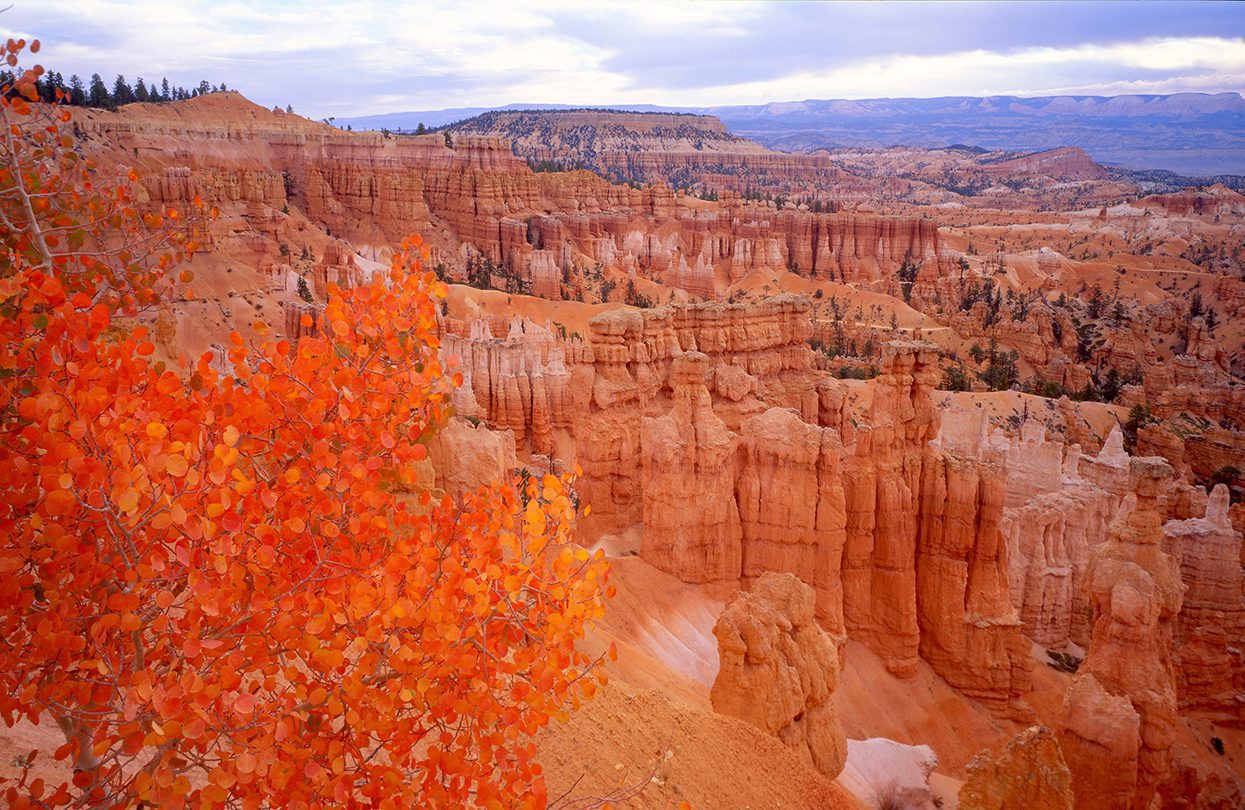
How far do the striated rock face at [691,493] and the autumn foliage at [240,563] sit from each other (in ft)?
44.9

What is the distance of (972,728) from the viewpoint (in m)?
18.2

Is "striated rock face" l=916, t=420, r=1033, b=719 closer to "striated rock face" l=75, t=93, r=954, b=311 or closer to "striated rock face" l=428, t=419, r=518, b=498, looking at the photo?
"striated rock face" l=428, t=419, r=518, b=498

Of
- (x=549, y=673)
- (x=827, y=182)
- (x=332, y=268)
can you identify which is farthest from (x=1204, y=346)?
(x=827, y=182)

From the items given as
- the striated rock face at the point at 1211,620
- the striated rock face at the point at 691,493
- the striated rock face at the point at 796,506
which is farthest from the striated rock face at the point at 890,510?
the striated rock face at the point at 1211,620

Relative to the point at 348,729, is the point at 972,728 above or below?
below

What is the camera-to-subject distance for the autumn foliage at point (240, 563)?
12.9ft

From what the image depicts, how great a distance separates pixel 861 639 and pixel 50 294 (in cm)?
1885

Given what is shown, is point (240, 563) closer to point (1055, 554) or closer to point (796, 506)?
point (796, 506)

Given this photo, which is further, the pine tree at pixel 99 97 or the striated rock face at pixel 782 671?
the pine tree at pixel 99 97

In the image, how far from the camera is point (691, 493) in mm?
19453

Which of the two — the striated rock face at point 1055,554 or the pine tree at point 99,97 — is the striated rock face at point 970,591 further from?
the pine tree at point 99,97

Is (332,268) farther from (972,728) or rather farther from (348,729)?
(348,729)

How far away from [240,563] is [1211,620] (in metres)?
Answer: 24.5

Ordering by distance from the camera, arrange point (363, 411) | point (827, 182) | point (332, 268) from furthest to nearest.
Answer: point (827, 182) < point (332, 268) < point (363, 411)
